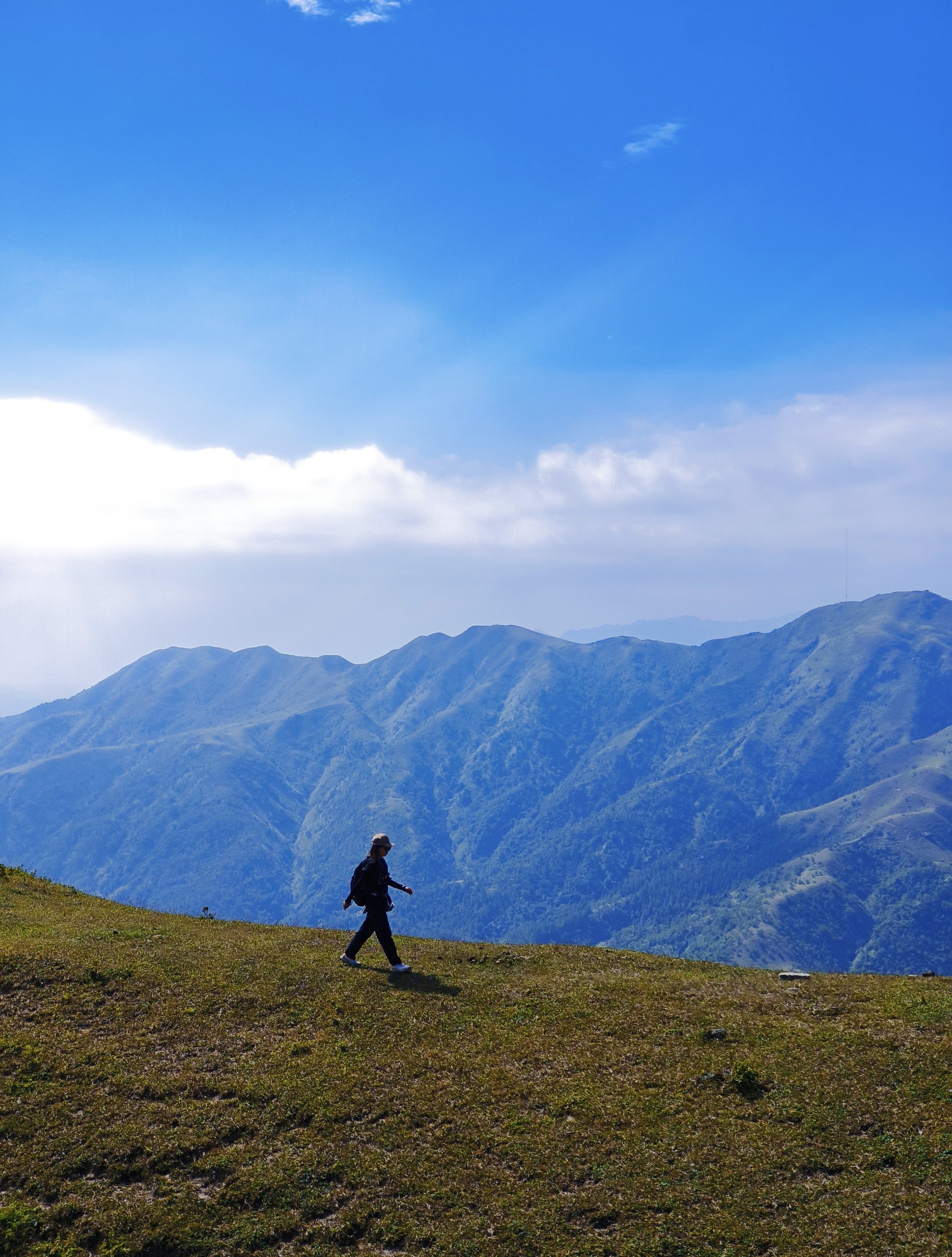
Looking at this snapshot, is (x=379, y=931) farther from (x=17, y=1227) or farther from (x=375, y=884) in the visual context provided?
(x=17, y=1227)

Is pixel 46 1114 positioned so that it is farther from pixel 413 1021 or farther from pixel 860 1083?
pixel 860 1083

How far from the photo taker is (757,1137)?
1614cm

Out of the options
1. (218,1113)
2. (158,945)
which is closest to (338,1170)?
(218,1113)

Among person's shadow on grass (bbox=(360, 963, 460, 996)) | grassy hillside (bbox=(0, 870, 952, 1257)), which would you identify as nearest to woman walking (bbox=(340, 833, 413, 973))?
person's shadow on grass (bbox=(360, 963, 460, 996))

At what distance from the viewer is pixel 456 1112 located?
56.7 ft

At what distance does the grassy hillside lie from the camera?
46.0 feet

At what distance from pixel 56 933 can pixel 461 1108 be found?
1831 centimetres

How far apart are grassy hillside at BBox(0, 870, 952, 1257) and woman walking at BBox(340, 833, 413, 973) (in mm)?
884

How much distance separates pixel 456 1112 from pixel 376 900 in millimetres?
9090

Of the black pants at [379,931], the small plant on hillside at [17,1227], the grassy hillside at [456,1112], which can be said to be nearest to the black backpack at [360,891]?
the black pants at [379,931]

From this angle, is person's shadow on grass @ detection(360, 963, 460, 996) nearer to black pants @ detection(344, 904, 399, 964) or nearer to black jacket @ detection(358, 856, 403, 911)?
black pants @ detection(344, 904, 399, 964)

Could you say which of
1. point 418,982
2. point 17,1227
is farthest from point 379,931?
point 17,1227

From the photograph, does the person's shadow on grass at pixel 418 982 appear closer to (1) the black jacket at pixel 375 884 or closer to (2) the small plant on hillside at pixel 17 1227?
(1) the black jacket at pixel 375 884

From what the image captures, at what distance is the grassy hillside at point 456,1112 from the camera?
1402cm
